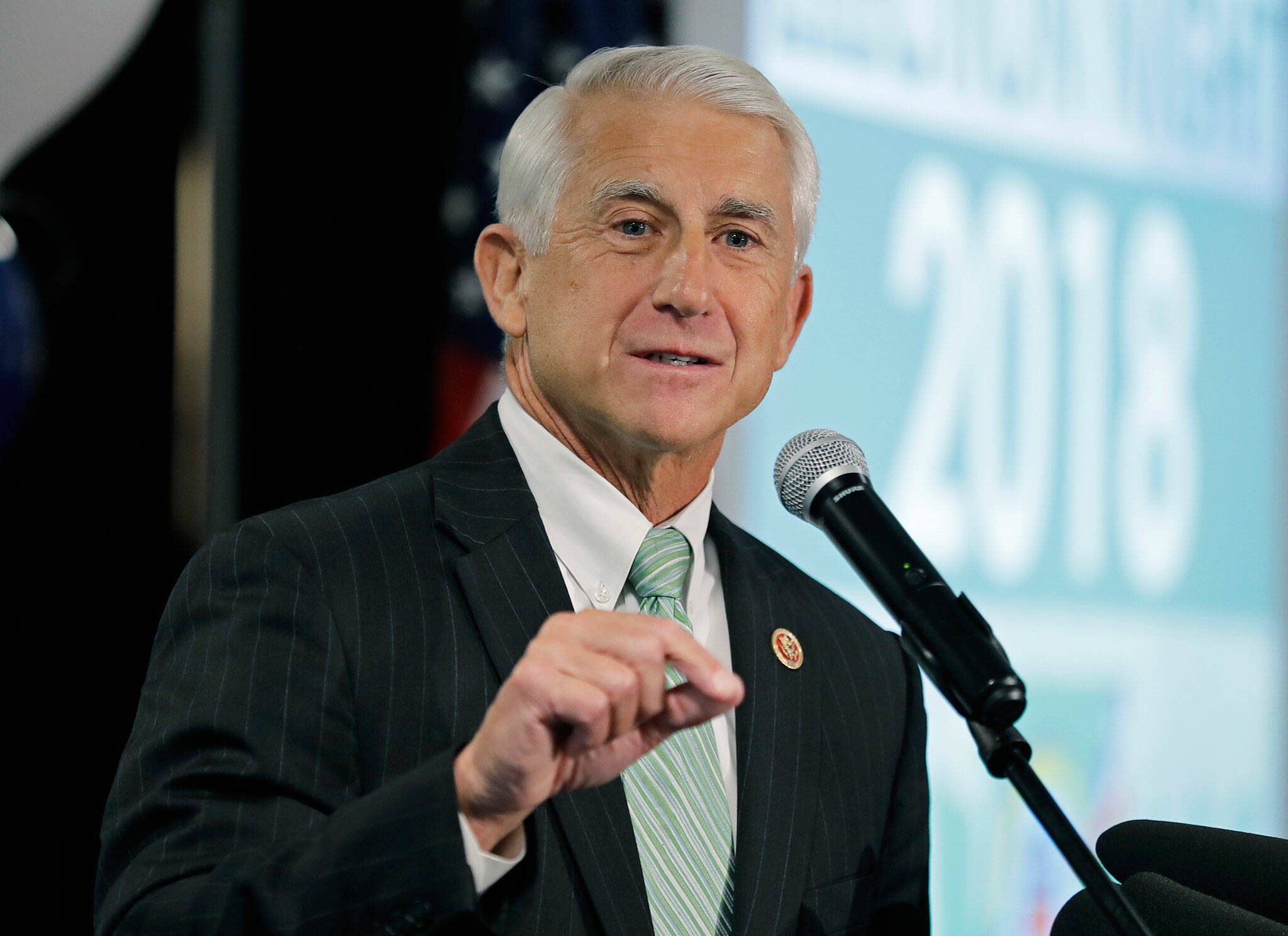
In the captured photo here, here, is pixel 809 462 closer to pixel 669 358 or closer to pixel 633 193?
pixel 669 358

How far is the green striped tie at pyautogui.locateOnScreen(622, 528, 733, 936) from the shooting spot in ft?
5.36

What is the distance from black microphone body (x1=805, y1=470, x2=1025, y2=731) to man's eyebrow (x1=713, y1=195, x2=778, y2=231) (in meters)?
0.64

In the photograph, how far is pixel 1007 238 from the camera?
4023 millimetres

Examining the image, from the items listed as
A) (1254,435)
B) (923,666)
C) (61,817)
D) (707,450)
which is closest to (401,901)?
(923,666)

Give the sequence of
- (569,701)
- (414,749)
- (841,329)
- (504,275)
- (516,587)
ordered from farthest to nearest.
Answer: (841,329), (504,275), (516,587), (414,749), (569,701)

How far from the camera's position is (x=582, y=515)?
1.87 m

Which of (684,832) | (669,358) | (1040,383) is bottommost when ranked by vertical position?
(684,832)

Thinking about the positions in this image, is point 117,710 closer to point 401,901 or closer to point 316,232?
point 316,232

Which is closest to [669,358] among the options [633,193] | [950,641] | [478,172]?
[633,193]

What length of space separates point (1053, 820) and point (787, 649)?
2.65 feet

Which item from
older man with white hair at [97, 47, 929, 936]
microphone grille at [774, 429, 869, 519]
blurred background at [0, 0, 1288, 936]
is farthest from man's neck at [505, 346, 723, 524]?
blurred background at [0, 0, 1288, 936]

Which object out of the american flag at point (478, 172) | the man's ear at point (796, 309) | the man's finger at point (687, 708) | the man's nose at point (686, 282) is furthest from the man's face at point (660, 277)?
the american flag at point (478, 172)

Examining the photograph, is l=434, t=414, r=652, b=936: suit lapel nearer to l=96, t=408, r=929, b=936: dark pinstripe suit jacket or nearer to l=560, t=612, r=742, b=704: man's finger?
l=96, t=408, r=929, b=936: dark pinstripe suit jacket

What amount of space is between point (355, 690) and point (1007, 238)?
9.76ft
